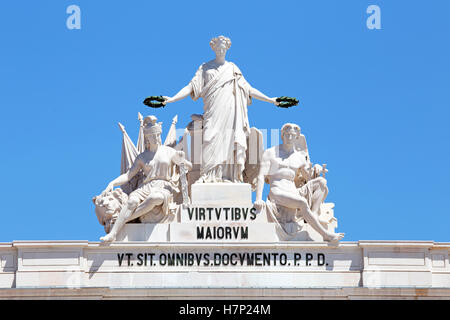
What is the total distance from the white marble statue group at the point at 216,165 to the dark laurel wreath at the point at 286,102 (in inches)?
7.5


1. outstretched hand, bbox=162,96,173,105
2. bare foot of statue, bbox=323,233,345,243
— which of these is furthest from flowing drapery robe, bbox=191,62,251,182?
bare foot of statue, bbox=323,233,345,243

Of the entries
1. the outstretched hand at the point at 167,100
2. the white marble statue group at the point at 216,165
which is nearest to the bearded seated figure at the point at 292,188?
the white marble statue group at the point at 216,165

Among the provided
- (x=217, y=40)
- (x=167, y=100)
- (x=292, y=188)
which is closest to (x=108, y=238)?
(x=167, y=100)

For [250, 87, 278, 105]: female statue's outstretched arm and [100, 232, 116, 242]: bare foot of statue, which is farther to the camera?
[250, 87, 278, 105]: female statue's outstretched arm

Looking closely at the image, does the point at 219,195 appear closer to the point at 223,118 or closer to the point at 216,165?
the point at 216,165

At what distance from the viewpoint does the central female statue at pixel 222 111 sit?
42094 millimetres

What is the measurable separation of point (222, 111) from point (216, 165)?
1.50 metres

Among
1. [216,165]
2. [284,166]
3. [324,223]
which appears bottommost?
[324,223]

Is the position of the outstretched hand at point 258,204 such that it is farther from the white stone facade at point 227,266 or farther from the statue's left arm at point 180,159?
the statue's left arm at point 180,159

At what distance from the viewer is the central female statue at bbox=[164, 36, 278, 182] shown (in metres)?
42.1

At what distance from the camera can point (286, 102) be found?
43.2m

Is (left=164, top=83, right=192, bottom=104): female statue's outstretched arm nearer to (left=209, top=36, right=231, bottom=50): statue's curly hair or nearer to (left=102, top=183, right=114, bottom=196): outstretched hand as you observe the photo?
(left=209, top=36, right=231, bottom=50): statue's curly hair
